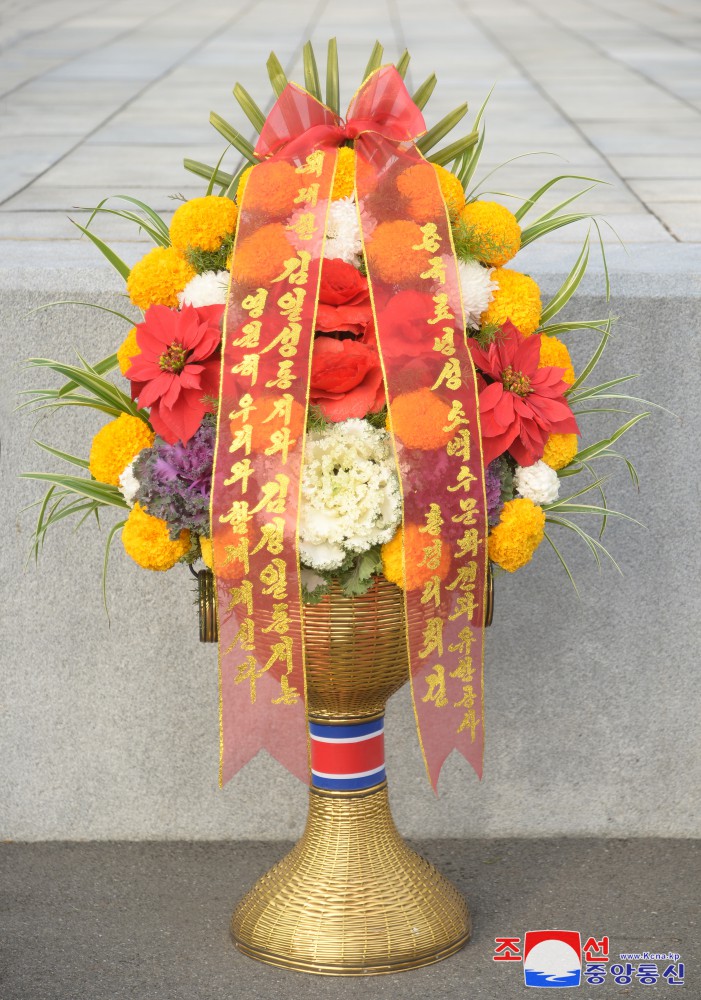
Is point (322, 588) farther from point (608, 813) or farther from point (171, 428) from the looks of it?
point (608, 813)

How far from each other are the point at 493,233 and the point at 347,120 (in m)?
0.31

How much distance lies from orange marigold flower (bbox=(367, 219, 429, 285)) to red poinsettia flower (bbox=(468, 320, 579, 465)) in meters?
0.16

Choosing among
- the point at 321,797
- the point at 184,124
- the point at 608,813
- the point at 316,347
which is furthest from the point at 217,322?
the point at 184,124

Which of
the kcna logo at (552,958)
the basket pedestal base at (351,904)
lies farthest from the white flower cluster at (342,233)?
the kcna logo at (552,958)

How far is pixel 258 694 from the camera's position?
2.12m

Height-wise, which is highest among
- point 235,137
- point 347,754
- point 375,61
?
point 375,61

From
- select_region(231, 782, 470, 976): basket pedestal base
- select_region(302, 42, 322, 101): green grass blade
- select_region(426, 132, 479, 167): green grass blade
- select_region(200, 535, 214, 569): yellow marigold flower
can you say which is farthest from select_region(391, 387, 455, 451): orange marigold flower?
select_region(231, 782, 470, 976): basket pedestal base

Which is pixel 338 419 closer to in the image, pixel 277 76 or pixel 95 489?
pixel 95 489

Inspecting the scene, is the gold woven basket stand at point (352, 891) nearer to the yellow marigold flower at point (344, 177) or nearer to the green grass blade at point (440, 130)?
the yellow marigold flower at point (344, 177)

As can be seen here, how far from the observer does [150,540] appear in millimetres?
2092

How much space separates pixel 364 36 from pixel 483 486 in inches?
278

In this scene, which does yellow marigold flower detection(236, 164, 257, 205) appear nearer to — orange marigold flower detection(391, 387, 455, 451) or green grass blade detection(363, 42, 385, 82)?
green grass blade detection(363, 42, 385, 82)

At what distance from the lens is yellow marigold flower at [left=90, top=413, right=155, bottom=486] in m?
2.14

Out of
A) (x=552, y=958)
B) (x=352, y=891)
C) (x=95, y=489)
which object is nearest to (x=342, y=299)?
(x=95, y=489)
